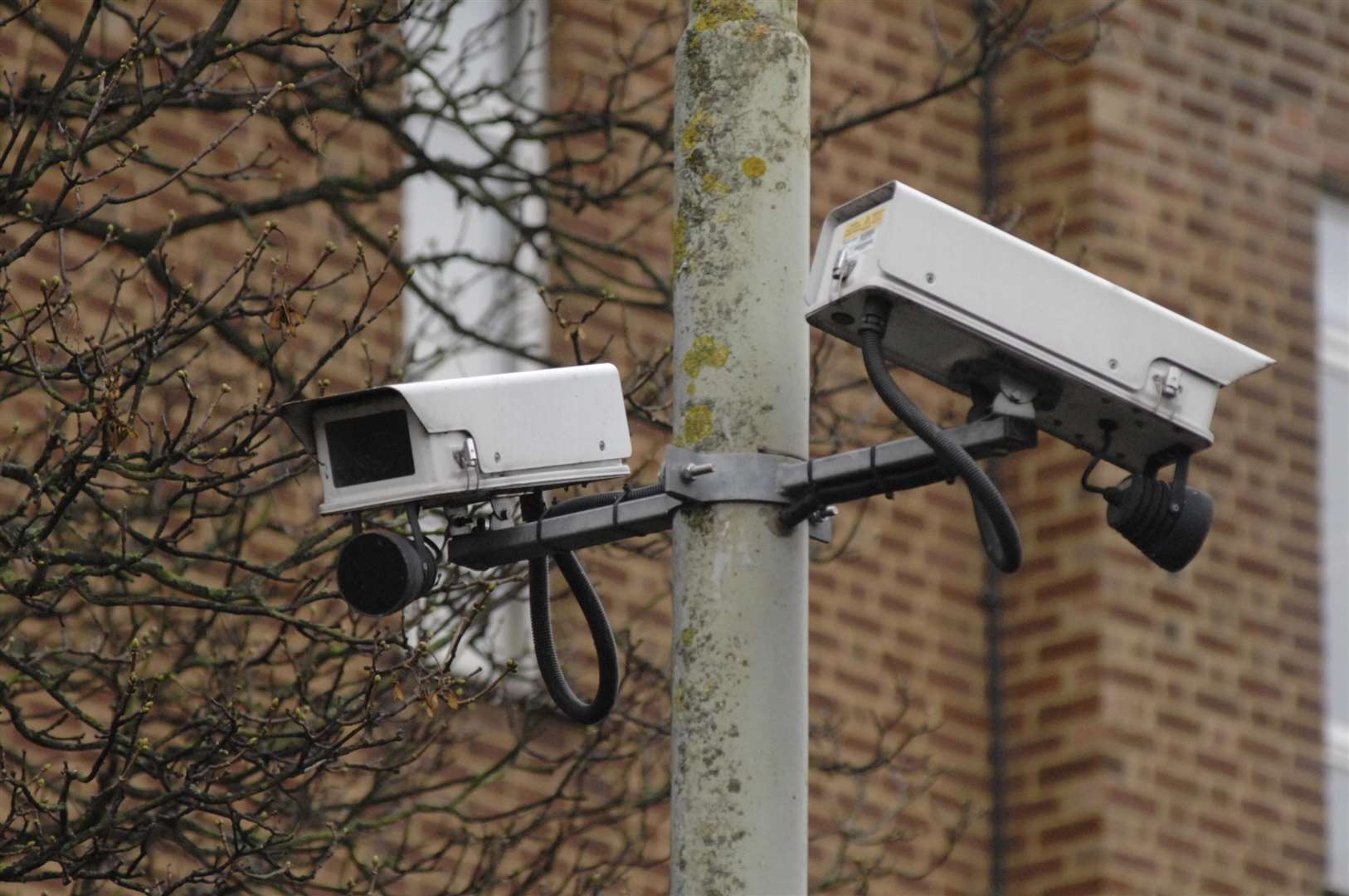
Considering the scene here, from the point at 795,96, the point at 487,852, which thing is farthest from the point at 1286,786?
the point at 795,96

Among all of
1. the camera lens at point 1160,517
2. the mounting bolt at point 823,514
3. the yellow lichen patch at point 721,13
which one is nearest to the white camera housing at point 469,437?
the mounting bolt at point 823,514

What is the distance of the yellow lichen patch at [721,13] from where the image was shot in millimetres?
4922

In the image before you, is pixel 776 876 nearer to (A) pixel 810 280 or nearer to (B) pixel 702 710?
(B) pixel 702 710

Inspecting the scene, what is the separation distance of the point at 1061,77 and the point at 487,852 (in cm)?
536

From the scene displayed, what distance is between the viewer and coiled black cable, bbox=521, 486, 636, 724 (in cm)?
495

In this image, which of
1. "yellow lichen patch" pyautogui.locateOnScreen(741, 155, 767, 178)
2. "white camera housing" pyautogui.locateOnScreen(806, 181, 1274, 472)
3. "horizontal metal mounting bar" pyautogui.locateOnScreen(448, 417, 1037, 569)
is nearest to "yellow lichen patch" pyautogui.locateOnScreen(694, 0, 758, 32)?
"yellow lichen patch" pyautogui.locateOnScreen(741, 155, 767, 178)

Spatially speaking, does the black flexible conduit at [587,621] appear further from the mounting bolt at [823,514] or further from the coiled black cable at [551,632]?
the mounting bolt at [823,514]

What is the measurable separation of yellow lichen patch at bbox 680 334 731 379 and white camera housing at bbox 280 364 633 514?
0.16 metres

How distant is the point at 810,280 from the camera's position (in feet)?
15.0

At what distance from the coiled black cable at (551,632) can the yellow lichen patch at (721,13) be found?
84cm

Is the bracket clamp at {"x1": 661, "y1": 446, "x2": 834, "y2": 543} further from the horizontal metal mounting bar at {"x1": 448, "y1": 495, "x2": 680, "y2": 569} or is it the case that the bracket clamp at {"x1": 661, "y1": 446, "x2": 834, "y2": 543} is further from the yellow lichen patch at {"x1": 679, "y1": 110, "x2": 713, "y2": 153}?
the yellow lichen patch at {"x1": 679, "y1": 110, "x2": 713, "y2": 153}

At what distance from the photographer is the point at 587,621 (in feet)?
16.3

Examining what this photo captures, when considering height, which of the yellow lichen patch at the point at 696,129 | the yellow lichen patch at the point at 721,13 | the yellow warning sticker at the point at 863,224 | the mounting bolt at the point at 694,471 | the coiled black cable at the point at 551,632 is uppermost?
the yellow lichen patch at the point at 721,13

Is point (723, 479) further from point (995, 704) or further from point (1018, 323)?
point (995, 704)
